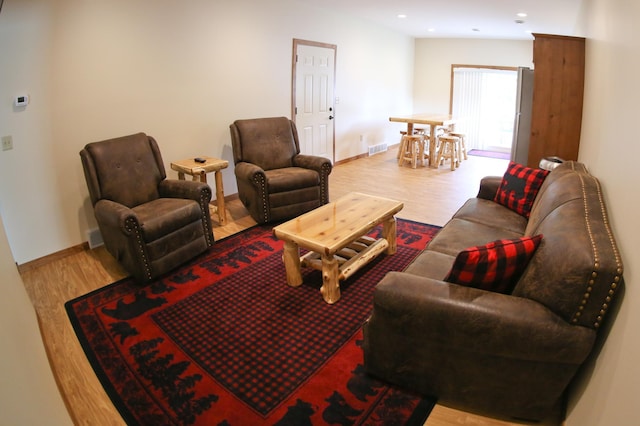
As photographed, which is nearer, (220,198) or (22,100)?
(22,100)

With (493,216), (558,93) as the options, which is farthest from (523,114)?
(493,216)

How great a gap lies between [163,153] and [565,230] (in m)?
3.74

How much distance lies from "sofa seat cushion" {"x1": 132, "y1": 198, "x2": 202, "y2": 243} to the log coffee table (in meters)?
0.83

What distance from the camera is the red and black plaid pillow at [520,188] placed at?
3090 mm

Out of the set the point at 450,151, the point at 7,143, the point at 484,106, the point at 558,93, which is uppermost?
the point at 484,106

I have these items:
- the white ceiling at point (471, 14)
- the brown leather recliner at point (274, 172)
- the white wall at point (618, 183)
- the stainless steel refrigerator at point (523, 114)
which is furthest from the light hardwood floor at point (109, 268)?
the white ceiling at point (471, 14)

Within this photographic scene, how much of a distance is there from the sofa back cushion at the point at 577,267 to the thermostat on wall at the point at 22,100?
3.63 metres

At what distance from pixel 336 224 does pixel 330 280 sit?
0.48m

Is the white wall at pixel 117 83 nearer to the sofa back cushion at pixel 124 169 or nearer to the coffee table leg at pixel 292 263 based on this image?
the sofa back cushion at pixel 124 169

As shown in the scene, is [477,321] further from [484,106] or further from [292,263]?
[484,106]

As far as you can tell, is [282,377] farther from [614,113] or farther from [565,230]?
[614,113]

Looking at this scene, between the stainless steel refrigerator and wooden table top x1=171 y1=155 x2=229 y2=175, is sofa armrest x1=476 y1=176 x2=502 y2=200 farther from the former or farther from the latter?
wooden table top x1=171 y1=155 x2=229 y2=175

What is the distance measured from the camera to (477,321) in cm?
166

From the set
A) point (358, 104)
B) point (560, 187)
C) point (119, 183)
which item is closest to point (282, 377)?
point (560, 187)
